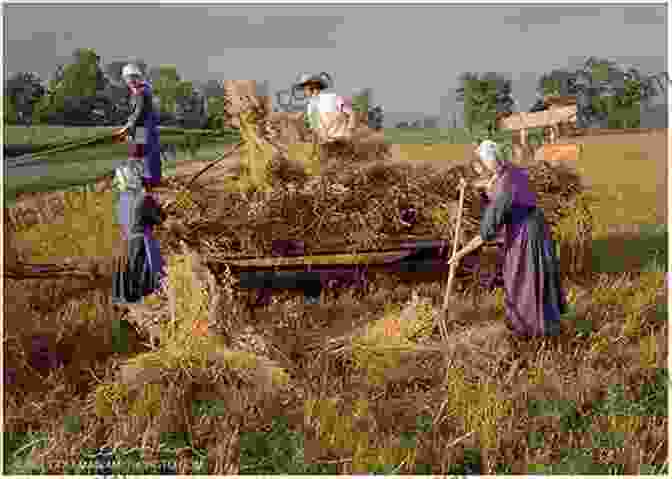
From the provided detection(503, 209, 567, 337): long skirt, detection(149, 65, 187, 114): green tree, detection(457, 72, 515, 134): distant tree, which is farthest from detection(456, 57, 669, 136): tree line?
detection(503, 209, 567, 337): long skirt

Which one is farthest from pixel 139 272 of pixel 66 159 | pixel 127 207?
pixel 66 159

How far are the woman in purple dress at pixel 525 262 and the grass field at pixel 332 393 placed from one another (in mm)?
199

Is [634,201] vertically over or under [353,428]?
over

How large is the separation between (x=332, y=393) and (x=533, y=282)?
1.52m

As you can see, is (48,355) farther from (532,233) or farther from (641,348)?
(641,348)

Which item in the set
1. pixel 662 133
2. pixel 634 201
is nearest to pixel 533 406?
pixel 634 201

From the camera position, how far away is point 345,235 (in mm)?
5316

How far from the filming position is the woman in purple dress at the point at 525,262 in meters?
4.23

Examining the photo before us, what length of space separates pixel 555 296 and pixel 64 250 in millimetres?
5389

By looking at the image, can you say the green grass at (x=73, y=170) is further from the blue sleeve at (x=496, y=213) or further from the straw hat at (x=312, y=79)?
the blue sleeve at (x=496, y=213)

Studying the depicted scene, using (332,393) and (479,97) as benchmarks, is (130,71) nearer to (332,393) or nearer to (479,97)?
(332,393)

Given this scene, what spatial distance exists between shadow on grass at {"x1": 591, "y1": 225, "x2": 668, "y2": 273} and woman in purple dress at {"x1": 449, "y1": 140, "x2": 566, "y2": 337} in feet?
9.66

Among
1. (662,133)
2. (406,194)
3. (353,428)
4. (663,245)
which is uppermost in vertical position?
(662,133)

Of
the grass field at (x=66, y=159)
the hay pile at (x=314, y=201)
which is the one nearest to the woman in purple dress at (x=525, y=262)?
the hay pile at (x=314, y=201)
